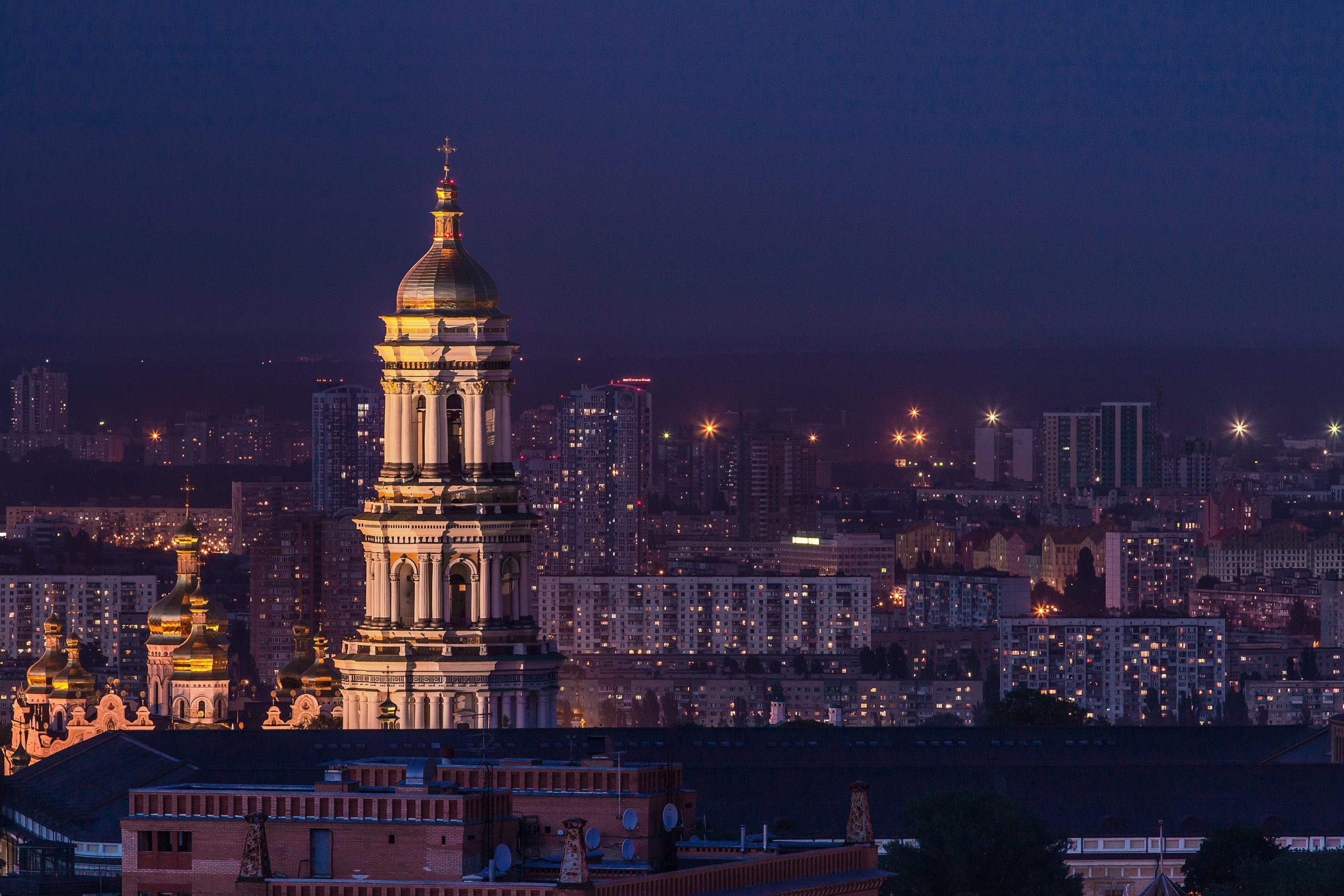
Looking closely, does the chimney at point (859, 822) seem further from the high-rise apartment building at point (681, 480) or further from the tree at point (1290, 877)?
the high-rise apartment building at point (681, 480)

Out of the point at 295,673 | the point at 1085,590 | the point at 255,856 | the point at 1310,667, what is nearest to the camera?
the point at 255,856

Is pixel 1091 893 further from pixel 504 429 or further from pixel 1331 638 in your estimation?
pixel 1331 638

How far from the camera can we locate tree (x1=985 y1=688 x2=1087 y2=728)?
72312 millimetres

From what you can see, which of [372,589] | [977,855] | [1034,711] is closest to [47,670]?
[372,589]

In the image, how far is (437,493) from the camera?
55.2m

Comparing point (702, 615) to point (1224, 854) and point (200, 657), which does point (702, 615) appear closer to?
point (200, 657)

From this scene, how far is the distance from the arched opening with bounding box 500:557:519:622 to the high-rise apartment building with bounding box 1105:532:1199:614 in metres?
110

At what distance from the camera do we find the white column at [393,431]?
182 feet

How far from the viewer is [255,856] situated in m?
33.7

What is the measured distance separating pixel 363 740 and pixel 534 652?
348 cm

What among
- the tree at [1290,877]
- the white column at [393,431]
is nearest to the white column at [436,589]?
the white column at [393,431]

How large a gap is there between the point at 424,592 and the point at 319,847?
2086cm

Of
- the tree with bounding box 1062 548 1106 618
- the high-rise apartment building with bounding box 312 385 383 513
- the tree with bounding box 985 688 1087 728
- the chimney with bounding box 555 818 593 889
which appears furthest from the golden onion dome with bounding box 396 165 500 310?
the tree with bounding box 1062 548 1106 618

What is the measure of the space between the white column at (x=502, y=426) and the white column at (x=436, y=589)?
1515mm
